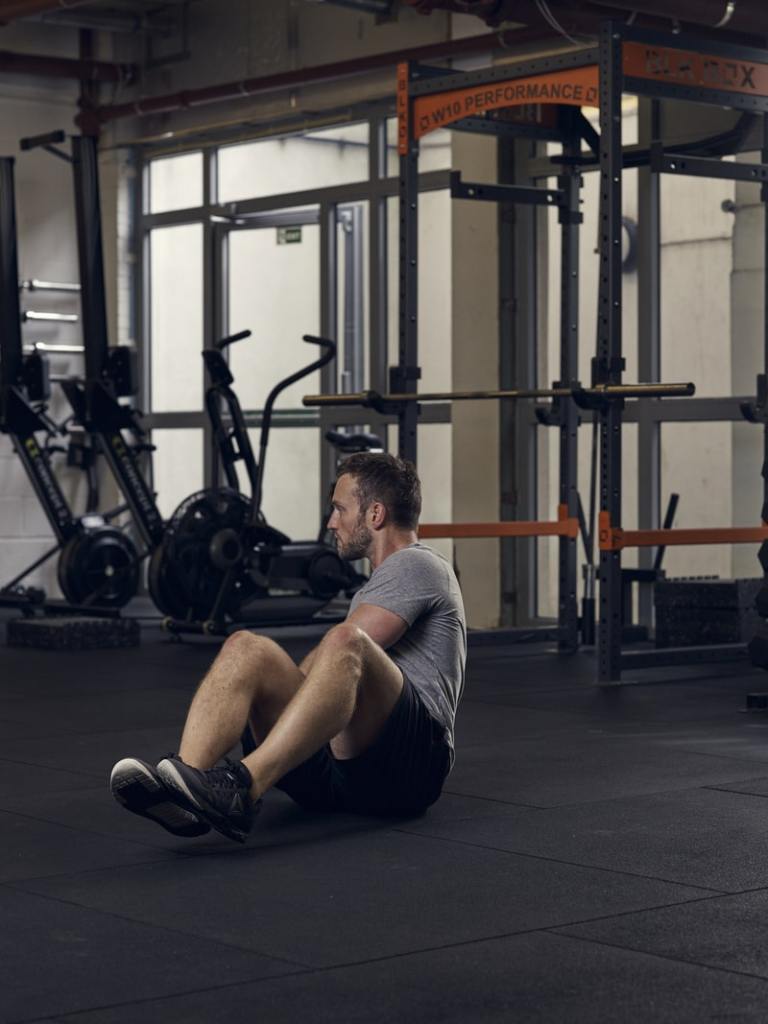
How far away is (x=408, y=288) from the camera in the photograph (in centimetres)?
739

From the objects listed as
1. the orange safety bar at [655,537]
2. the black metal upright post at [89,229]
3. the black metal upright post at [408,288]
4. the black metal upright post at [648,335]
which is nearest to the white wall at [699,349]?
the black metal upright post at [648,335]

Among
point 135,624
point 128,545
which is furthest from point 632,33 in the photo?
point 128,545

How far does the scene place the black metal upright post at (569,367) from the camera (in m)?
7.73

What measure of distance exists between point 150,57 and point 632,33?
19.1 feet

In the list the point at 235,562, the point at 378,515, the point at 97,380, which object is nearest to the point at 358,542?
the point at 378,515

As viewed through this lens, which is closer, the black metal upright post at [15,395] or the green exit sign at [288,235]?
the black metal upright post at [15,395]

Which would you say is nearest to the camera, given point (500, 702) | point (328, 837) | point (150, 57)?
point (328, 837)

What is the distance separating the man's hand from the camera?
357cm

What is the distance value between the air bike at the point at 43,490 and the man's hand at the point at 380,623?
18.7ft

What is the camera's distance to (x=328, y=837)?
3.64 metres

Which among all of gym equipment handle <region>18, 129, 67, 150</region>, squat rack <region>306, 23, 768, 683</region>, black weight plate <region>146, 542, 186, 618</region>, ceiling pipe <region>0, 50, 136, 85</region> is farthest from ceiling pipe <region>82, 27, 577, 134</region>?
black weight plate <region>146, 542, 186, 618</region>

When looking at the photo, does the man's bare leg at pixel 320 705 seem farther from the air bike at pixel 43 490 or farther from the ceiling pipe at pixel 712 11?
the air bike at pixel 43 490

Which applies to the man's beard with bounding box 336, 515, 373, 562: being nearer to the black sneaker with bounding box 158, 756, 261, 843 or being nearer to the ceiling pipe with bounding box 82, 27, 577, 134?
the black sneaker with bounding box 158, 756, 261, 843

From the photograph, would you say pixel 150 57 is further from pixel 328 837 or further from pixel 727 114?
pixel 328 837
